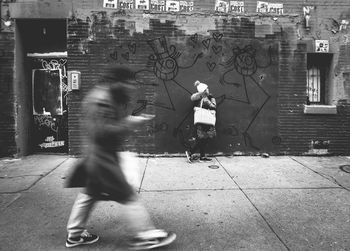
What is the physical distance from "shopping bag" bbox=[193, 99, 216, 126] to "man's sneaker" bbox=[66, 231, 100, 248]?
3879 millimetres

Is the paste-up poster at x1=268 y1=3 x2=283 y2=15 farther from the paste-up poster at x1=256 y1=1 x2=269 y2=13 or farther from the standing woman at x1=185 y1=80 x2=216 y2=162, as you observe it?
the standing woman at x1=185 y1=80 x2=216 y2=162

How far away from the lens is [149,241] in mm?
3131

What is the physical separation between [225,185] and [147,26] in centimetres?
423

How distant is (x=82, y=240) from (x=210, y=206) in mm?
1926

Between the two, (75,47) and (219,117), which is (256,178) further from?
(75,47)

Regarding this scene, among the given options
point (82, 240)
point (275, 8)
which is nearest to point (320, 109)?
point (275, 8)

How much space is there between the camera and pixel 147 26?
705cm

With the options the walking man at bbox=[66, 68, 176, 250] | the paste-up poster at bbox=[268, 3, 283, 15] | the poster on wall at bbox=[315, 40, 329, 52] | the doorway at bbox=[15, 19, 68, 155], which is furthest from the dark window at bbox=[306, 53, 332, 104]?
the doorway at bbox=[15, 19, 68, 155]

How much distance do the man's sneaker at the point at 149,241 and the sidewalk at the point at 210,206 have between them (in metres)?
0.10

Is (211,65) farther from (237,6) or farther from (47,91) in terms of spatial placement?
(47,91)

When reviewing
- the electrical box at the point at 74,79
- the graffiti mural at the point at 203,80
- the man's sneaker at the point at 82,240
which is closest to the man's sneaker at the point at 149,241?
the man's sneaker at the point at 82,240

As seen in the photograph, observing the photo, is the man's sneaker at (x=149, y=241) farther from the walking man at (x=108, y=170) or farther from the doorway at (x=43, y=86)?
the doorway at (x=43, y=86)

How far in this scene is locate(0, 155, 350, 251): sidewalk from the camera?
3395 millimetres

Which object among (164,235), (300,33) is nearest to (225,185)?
(164,235)
